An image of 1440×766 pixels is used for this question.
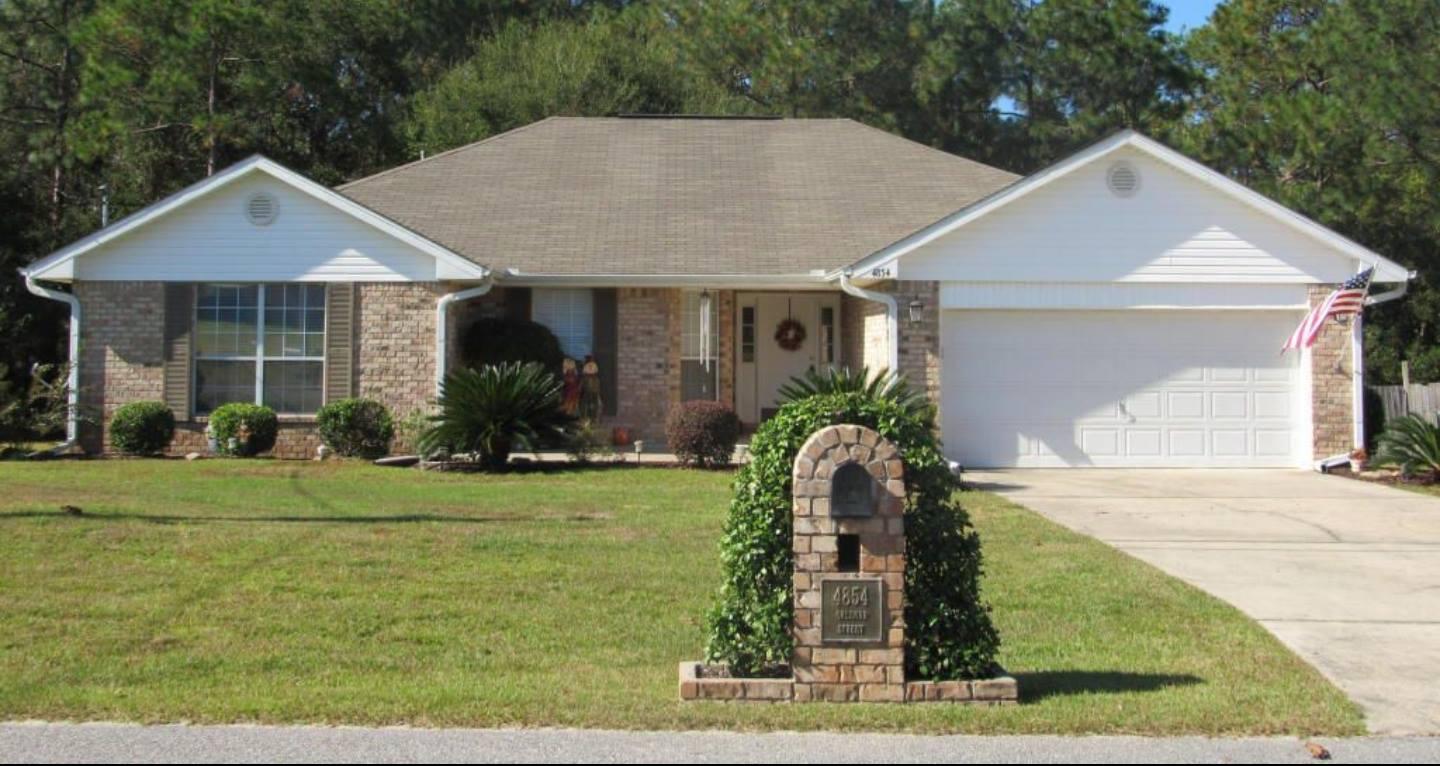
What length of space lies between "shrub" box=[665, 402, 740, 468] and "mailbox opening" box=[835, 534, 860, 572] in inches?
412

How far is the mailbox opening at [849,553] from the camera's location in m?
6.85

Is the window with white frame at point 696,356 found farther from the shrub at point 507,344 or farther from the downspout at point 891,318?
the downspout at point 891,318

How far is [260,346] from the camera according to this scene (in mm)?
19156

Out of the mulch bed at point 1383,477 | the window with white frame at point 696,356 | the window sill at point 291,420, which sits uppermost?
the window with white frame at point 696,356

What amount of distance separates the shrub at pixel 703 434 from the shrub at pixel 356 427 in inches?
161

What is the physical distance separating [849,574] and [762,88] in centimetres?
2901

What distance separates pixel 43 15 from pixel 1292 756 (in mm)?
32625

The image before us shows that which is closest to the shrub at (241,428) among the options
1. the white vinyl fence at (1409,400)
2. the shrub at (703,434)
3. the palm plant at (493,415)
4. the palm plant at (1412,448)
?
the palm plant at (493,415)

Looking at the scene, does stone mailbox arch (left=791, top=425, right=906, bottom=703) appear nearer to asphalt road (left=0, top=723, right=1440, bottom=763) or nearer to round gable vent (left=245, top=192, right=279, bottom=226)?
asphalt road (left=0, top=723, right=1440, bottom=763)

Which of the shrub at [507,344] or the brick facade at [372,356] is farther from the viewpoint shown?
the shrub at [507,344]

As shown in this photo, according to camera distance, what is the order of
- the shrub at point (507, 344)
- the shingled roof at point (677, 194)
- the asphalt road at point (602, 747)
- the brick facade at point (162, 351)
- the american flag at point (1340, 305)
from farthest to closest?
the shingled roof at point (677, 194) < the shrub at point (507, 344) < the brick facade at point (162, 351) < the american flag at point (1340, 305) < the asphalt road at point (602, 747)

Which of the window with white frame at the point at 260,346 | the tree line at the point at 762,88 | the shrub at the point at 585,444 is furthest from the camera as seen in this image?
the tree line at the point at 762,88

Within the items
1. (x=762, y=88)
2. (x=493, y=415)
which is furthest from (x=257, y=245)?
(x=762, y=88)

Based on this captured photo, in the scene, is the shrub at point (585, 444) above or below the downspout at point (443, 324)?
below
